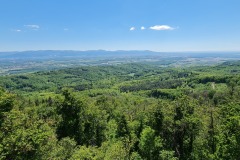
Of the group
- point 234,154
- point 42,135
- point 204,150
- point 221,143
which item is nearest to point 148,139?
point 204,150

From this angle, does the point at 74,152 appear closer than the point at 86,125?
Yes

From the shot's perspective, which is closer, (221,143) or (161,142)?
(221,143)

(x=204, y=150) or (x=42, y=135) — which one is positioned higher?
(x=42, y=135)

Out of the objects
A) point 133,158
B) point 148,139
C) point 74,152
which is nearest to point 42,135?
point 74,152

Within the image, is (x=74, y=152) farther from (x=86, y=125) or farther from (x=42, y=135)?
(x=86, y=125)

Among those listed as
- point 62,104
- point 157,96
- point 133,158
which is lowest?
point 157,96

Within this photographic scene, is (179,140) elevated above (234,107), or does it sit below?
below

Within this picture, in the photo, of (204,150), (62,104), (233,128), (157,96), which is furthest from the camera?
(157,96)

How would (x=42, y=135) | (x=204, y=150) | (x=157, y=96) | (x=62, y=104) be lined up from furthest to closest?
(x=157, y=96) → (x=62, y=104) → (x=204, y=150) → (x=42, y=135)

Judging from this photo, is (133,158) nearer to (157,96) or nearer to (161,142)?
(161,142)
